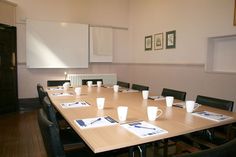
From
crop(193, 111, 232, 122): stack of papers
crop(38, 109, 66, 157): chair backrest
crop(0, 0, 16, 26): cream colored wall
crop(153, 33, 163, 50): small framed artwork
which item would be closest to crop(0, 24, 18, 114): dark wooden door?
crop(0, 0, 16, 26): cream colored wall

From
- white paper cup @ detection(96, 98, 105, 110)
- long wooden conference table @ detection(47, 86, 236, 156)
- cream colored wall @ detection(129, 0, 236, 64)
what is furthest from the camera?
cream colored wall @ detection(129, 0, 236, 64)

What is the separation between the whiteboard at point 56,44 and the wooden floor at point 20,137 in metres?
1.39

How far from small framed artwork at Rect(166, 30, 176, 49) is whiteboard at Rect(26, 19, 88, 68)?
84.8 inches

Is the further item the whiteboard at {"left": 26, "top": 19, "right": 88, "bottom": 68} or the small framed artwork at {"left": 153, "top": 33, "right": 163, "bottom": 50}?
the whiteboard at {"left": 26, "top": 19, "right": 88, "bottom": 68}

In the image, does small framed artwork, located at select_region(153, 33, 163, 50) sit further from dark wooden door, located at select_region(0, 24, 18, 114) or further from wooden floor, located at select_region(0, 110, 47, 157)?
dark wooden door, located at select_region(0, 24, 18, 114)

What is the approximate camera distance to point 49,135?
1.21 m

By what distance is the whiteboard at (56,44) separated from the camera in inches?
199

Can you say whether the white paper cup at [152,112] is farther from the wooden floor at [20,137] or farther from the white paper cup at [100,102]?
the wooden floor at [20,137]

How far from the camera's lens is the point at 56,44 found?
209 inches

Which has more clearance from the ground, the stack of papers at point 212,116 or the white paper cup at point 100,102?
the white paper cup at point 100,102

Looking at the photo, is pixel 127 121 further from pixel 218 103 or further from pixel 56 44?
pixel 56 44

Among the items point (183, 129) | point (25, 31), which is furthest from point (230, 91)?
point (25, 31)

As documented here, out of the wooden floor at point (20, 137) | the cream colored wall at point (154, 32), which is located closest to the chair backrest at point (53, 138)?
the wooden floor at point (20, 137)

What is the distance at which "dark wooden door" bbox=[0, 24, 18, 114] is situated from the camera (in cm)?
462
